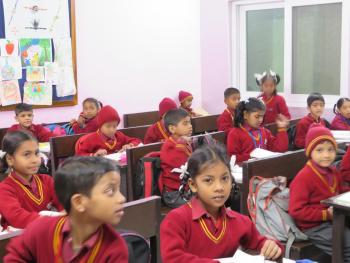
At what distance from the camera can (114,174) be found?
4.51ft

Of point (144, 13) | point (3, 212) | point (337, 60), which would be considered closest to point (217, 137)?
point (3, 212)

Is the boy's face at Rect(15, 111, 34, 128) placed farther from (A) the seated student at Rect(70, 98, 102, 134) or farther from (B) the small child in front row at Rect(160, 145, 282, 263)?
(B) the small child in front row at Rect(160, 145, 282, 263)

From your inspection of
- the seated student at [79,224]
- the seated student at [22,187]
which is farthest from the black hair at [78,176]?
the seated student at [22,187]

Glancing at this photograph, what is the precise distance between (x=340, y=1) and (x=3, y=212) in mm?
4473

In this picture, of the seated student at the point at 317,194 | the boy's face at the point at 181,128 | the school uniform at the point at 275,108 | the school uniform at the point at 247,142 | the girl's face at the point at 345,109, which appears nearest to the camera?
the seated student at the point at 317,194

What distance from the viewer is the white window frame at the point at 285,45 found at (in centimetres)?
541

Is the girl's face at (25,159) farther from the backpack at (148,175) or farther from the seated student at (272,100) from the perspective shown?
the seated student at (272,100)

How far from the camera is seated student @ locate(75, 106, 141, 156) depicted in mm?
3913

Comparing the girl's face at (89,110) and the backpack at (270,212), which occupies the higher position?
the girl's face at (89,110)

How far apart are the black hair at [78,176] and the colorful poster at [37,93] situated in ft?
12.8

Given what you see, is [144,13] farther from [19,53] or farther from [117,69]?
[19,53]

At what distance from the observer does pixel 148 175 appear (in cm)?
318

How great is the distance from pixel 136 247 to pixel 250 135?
2.55 meters

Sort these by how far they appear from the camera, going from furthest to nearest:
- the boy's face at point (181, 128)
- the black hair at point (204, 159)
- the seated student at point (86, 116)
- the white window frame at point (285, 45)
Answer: the white window frame at point (285, 45) < the seated student at point (86, 116) < the boy's face at point (181, 128) < the black hair at point (204, 159)
